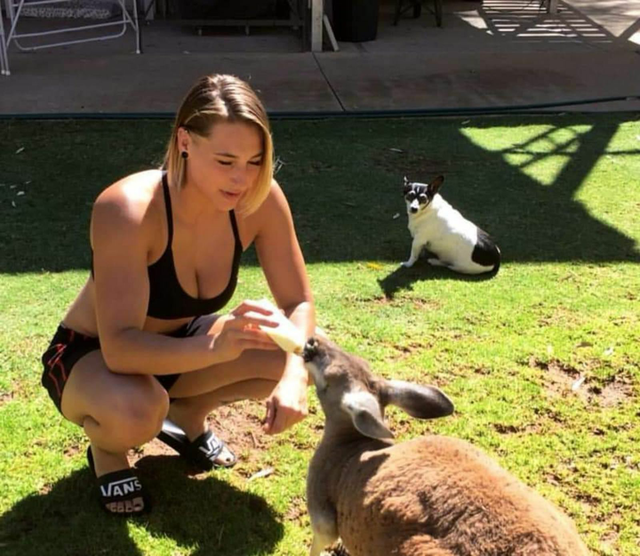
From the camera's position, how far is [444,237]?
189 inches

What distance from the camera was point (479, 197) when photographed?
6.10 m

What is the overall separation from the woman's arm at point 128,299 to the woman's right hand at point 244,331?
0.03m

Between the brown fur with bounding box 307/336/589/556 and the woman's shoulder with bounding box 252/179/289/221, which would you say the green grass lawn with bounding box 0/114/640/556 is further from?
the woman's shoulder with bounding box 252/179/289/221

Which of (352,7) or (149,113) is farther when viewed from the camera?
(352,7)

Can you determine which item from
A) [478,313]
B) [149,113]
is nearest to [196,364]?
[478,313]

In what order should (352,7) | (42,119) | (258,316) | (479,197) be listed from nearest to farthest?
(258,316) → (479,197) → (42,119) → (352,7)

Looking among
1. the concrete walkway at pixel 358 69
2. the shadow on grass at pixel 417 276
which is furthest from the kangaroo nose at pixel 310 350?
the concrete walkway at pixel 358 69

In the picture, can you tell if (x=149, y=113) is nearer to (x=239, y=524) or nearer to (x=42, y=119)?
(x=42, y=119)

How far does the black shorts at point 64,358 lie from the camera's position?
108 inches

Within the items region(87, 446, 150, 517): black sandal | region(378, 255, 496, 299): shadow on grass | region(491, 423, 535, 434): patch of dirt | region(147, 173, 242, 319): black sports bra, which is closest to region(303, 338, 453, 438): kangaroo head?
region(147, 173, 242, 319): black sports bra

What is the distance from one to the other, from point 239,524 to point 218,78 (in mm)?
1510

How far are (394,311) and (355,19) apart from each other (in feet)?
24.5

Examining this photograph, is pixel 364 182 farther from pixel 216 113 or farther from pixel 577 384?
pixel 216 113

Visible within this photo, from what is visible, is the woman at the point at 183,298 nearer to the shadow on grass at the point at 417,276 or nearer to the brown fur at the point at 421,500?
the brown fur at the point at 421,500
